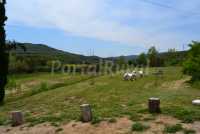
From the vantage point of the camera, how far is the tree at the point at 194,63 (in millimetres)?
26572

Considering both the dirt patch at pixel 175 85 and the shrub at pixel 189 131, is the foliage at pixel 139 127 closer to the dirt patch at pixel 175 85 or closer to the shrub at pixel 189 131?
the shrub at pixel 189 131

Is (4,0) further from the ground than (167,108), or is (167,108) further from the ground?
(4,0)

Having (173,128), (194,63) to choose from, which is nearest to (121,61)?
(194,63)

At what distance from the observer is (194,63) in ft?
88.1

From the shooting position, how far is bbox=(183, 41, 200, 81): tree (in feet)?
87.2

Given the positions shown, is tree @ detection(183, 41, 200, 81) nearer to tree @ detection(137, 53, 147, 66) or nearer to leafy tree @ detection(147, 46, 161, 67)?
tree @ detection(137, 53, 147, 66)

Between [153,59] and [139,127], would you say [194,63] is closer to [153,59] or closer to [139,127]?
[139,127]

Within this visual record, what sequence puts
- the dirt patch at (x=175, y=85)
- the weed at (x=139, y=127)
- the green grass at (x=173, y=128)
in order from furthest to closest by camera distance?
1. the dirt patch at (x=175, y=85)
2. the weed at (x=139, y=127)
3. the green grass at (x=173, y=128)

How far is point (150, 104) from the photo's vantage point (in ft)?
43.8

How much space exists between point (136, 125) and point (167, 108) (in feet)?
8.27

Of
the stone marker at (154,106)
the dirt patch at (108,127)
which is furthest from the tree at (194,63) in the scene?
the dirt patch at (108,127)

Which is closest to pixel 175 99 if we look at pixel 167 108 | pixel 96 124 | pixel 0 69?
pixel 167 108

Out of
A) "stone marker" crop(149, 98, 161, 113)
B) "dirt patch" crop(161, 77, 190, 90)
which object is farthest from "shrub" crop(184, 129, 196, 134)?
"dirt patch" crop(161, 77, 190, 90)

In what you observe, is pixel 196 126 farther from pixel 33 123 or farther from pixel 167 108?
pixel 33 123
